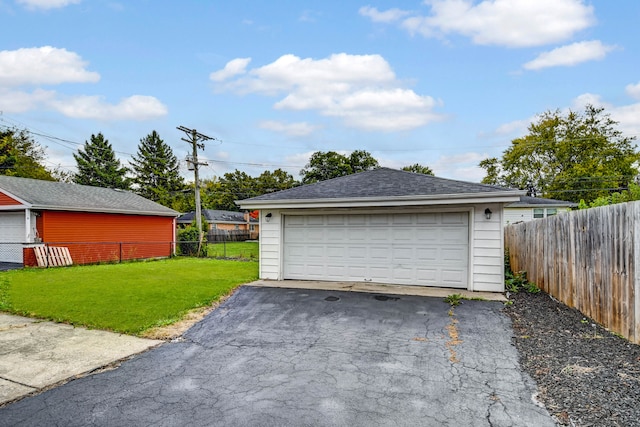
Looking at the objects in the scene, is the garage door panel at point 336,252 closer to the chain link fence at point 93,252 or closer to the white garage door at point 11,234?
the chain link fence at point 93,252

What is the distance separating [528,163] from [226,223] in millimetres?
32188

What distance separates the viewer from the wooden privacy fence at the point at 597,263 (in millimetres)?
4129

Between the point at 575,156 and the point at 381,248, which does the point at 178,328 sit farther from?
the point at 575,156

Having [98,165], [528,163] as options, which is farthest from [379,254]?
[98,165]

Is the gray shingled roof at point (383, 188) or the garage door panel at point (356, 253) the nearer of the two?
the gray shingled roof at point (383, 188)

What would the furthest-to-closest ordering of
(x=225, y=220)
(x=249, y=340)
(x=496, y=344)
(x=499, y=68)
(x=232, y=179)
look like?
(x=232, y=179) → (x=225, y=220) → (x=499, y=68) → (x=249, y=340) → (x=496, y=344)

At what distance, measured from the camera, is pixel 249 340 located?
5.33 m

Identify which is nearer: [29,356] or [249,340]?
[29,356]

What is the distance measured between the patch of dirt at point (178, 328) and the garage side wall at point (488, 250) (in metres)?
5.70

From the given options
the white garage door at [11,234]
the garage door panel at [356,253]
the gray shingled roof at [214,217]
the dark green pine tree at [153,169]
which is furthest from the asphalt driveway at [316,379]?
the dark green pine tree at [153,169]

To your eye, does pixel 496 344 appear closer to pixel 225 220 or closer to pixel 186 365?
pixel 186 365

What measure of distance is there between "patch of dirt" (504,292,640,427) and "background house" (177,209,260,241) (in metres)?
31.5

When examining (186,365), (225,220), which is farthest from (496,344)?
(225,220)

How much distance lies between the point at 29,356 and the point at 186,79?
13847 mm
